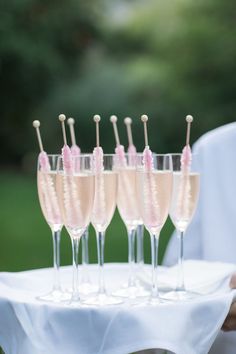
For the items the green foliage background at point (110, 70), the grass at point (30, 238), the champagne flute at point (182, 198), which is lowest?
the grass at point (30, 238)

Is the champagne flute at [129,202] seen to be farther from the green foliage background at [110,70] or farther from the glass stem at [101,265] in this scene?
the green foliage background at [110,70]

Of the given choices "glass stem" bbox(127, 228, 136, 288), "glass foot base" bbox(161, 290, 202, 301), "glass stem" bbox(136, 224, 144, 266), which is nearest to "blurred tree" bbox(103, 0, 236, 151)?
"glass stem" bbox(136, 224, 144, 266)

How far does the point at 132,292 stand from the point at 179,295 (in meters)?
0.14

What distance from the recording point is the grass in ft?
30.6

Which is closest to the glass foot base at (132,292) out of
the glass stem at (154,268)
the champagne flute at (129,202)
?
the champagne flute at (129,202)

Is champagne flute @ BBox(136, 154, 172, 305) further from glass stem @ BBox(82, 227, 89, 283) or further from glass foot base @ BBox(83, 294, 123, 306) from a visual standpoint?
glass stem @ BBox(82, 227, 89, 283)

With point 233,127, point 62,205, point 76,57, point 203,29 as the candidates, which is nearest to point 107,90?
point 76,57

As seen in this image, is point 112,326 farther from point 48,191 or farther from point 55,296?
point 48,191

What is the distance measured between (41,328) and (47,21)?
47.4 ft

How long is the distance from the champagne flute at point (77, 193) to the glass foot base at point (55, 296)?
0.07 metres

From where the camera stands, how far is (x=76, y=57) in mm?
16609

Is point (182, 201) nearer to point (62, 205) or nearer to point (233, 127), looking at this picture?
point (62, 205)

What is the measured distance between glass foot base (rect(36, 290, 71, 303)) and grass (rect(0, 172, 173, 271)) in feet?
21.0

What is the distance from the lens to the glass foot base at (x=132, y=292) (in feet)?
8.09
